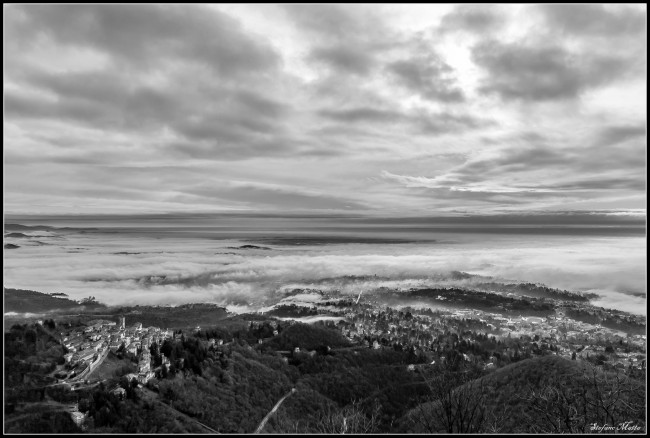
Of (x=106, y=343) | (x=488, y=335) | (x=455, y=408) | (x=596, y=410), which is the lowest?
(x=455, y=408)

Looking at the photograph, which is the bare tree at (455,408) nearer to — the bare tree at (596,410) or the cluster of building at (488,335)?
the bare tree at (596,410)

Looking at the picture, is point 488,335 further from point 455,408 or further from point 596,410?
point 596,410

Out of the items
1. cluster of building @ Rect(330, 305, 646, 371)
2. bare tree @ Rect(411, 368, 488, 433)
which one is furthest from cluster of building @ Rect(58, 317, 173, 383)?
bare tree @ Rect(411, 368, 488, 433)

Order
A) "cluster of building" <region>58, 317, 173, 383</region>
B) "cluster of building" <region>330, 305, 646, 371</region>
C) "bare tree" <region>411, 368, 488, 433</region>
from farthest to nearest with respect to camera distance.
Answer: "cluster of building" <region>58, 317, 173, 383</region>, "cluster of building" <region>330, 305, 646, 371</region>, "bare tree" <region>411, 368, 488, 433</region>

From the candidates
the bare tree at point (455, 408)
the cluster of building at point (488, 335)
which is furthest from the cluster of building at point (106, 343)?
the bare tree at point (455, 408)

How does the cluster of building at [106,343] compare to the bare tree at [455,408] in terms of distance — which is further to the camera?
the cluster of building at [106,343]

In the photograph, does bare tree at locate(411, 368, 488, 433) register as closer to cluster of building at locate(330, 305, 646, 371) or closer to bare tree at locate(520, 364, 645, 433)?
bare tree at locate(520, 364, 645, 433)

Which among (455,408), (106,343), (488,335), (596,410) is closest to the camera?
(596,410)

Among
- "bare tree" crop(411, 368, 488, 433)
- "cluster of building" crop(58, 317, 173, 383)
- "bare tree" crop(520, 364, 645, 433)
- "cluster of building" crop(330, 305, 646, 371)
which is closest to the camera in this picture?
"bare tree" crop(520, 364, 645, 433)

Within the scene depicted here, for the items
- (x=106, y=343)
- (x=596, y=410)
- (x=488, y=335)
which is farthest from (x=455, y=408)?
(x=106, y=343)

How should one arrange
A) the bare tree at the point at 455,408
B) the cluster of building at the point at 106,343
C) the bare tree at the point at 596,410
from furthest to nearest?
1. the cluster of building at the point at 106,343
2. the bare tree at the point at 455,408
3. the bare tree at the point at 596,410

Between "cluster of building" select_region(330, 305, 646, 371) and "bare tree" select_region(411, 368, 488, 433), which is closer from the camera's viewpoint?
"bare tree" select_region(411, 368, 488, 433)

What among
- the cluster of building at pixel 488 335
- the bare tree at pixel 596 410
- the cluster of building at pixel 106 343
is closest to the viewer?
the bare tree at pixel 596 410
